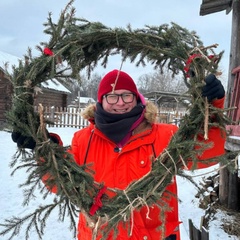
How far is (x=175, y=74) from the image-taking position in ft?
6.40

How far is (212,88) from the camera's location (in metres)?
1.40

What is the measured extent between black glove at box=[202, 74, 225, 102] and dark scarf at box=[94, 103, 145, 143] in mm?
510

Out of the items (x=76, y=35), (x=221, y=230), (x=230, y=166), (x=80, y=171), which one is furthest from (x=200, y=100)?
(x=221, y=230)

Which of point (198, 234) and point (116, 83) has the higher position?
point (116, 83)

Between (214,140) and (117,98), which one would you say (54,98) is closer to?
(117,98)

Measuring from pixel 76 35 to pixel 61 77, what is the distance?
28 centimetres

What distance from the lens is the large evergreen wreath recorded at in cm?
139

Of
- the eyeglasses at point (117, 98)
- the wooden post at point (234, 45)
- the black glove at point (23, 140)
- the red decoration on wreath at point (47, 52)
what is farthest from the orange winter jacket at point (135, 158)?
the wooden post at point (234, 45)

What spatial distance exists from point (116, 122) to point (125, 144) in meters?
0.15

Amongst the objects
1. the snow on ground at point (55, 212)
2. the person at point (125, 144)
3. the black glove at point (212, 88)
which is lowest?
the snow on ground at point (55, 212)

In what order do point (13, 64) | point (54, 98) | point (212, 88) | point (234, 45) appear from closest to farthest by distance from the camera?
point (212, 88) < point (13, 64) < point (234, 45) < point (54, 98)

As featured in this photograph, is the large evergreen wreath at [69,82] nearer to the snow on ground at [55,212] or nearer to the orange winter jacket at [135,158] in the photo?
the orange winter jacket at [135,158]

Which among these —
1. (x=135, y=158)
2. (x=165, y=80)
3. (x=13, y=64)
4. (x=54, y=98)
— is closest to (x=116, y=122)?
(x=135, y=158)

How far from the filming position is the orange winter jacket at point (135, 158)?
1634 mm
